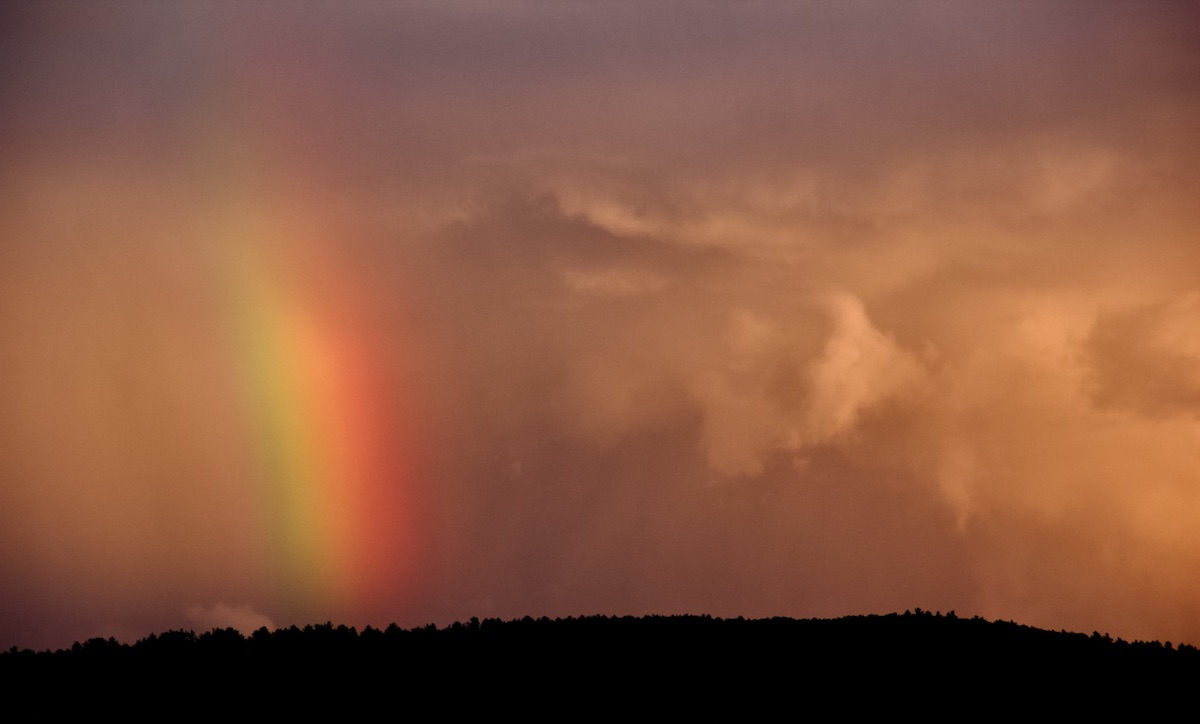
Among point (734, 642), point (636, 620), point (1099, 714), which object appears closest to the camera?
point (1099, 714)

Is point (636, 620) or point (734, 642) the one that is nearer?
point (734, 642)

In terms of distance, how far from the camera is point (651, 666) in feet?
193

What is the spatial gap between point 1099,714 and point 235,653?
38844mm

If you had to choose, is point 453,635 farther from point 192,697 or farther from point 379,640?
point 192,697

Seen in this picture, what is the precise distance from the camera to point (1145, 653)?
194ft

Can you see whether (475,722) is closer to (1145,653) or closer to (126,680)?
(126,680)

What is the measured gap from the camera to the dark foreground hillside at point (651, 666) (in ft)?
180

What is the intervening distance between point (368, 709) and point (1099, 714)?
2982 centimetres

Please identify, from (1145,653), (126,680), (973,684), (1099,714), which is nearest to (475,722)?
(126,680)

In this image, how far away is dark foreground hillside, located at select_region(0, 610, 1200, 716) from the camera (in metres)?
55.0

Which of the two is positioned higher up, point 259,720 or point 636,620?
point 636,620

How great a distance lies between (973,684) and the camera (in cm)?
5531

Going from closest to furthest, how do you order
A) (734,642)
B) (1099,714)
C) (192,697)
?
(1099,714), (192,697), (734,642)

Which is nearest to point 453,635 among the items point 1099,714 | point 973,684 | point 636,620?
point 636,620
